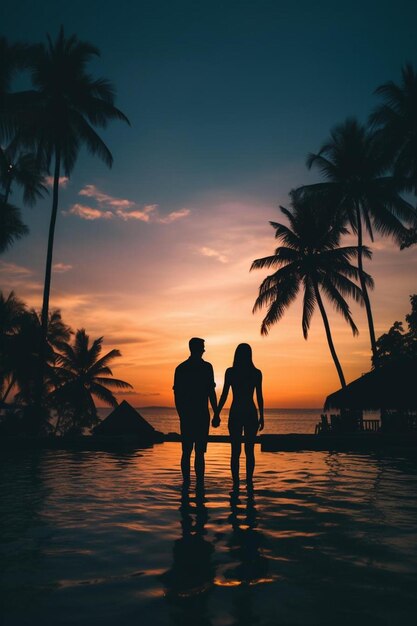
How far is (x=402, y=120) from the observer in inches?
922

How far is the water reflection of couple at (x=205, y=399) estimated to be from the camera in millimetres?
6680

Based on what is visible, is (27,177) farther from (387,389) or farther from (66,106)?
(387,389)

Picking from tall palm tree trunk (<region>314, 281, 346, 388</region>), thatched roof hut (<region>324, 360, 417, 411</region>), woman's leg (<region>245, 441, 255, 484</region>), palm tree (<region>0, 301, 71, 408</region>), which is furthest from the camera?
palm tree (<region>0, 301, 71, 408</region>)

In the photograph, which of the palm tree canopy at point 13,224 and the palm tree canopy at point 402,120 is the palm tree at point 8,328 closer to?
the palm tree canopy at point 13,224

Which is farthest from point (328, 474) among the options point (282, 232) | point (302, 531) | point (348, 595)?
point (282, 232)

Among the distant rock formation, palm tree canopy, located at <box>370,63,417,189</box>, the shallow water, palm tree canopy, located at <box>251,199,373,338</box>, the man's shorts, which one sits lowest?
the shallow water

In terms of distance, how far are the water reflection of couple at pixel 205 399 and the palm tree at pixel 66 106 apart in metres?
16.9

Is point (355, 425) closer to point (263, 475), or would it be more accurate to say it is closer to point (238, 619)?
point (263, 475)

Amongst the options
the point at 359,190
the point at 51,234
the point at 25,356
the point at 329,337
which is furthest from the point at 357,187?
the point at 25,356

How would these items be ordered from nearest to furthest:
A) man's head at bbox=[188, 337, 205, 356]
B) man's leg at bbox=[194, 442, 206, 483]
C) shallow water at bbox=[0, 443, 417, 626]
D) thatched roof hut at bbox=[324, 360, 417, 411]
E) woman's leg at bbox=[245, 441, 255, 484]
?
shallow water at bbox=[0, 443, 417, 626] → man's leg at bbox=[194, 442, 206, 483] → man's head at bbox=[188, 337, 205, 356] → woman's leg at bbox=[245, 441, 255, 484] → thatched roof hut at bbox=[324, 360, 417, 411]

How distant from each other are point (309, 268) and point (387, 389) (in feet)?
34.4

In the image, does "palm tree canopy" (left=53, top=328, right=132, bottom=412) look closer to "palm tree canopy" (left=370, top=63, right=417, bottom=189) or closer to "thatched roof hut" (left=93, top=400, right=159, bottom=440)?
"thatched roof hut" (left=93, top=400, right=159, bottom=440)

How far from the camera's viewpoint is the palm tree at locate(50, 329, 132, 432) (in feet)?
119

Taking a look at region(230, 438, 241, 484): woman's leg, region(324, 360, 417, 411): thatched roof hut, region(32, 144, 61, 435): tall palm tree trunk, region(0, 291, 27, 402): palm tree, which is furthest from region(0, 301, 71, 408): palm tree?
region(230, 438, 241, 484): woman's leg
